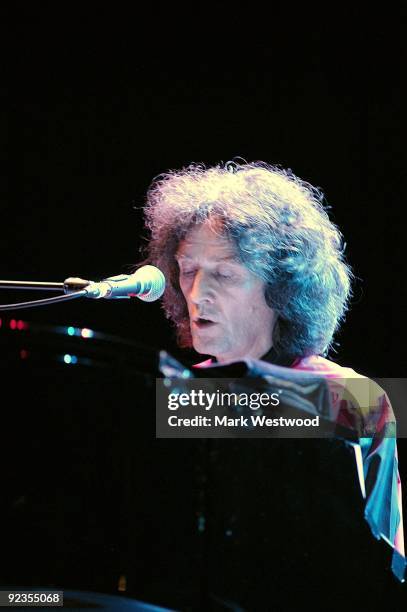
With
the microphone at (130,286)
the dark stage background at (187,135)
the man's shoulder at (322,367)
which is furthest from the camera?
the dark stage background at (187,135)

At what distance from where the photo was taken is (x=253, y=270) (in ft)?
7.47

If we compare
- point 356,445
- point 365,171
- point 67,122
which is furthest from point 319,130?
point 356,445

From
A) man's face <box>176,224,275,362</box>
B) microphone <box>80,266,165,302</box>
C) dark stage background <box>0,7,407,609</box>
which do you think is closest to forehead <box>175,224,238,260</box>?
man's face <box>176,224,275,362</box>

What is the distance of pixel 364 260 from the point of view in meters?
2.55

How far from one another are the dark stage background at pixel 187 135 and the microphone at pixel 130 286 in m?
0.72

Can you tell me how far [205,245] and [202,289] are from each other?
0.13 m

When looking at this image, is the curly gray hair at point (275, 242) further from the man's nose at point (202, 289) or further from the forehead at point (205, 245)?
the man's nose at point (202, 289)

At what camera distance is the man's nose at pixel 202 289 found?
224 cm

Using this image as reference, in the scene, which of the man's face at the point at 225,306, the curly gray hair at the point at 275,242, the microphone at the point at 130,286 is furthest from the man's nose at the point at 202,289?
the microphone at the point at 130,286

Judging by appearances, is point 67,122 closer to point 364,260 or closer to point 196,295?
point 196,295

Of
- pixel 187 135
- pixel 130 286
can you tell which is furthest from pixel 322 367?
pixel 187 135

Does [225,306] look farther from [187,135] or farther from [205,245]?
[187,135]

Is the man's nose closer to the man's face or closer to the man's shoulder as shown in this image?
the man's face

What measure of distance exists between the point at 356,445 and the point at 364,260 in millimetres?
1120
